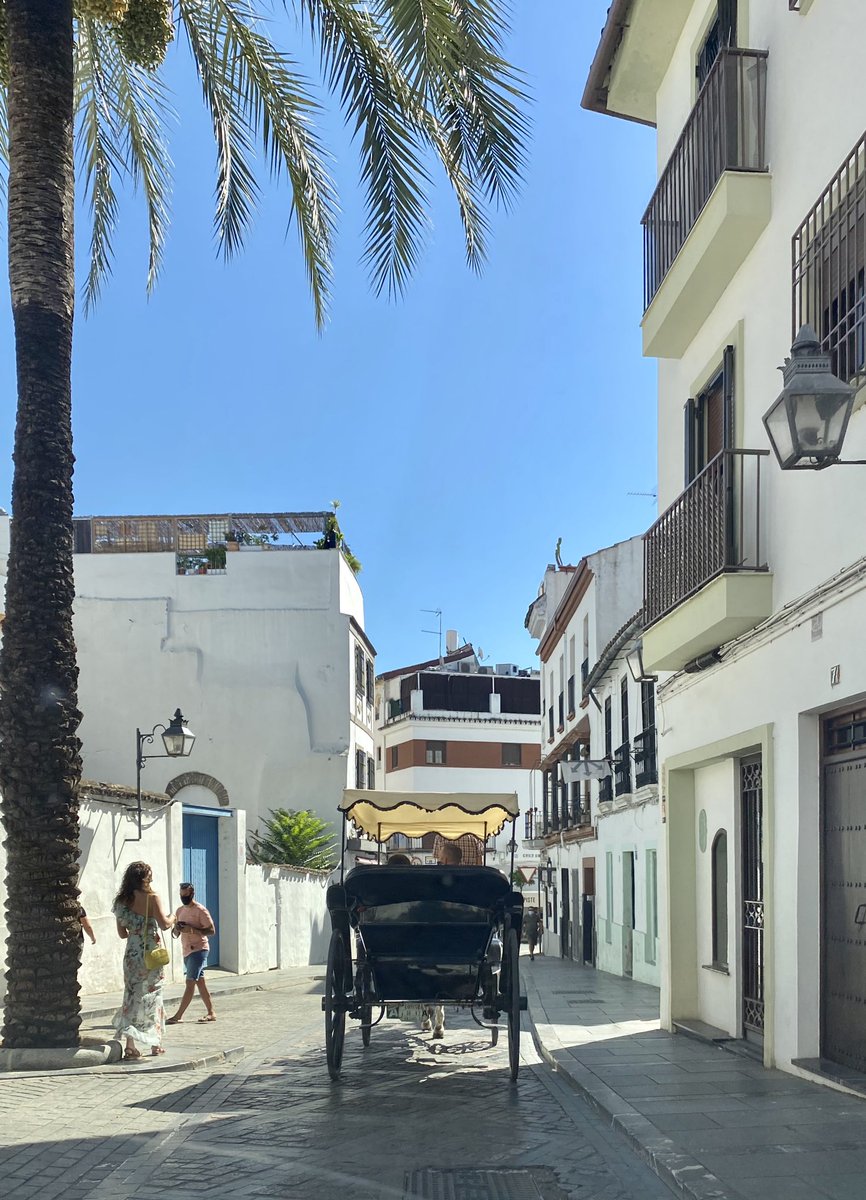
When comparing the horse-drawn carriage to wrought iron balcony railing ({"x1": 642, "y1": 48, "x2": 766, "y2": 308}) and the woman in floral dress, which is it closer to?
the woman in floral dress

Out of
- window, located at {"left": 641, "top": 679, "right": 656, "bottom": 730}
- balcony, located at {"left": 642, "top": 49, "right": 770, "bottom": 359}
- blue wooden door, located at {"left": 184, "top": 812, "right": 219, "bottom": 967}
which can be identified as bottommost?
blue wooden door, located at {"left": 184, "top": 812, "right": 219, "bottom": 967}

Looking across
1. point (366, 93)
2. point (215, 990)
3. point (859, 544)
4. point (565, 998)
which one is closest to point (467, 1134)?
point (859, 544)

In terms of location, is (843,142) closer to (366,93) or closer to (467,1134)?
(366,93)

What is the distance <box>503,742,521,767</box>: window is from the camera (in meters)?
66.5

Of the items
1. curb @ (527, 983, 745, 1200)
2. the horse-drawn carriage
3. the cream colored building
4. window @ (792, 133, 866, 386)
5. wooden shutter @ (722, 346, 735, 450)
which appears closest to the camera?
curb @ (527, 983, 745, 1200)

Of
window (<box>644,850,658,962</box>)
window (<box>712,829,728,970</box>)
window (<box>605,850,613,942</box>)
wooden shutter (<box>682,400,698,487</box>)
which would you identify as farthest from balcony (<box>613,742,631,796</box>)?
wooden shutter (<box>682,400,698,487</box>)

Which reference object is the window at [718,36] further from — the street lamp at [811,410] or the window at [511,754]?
the window at [511,754]

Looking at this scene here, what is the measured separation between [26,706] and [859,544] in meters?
6.79

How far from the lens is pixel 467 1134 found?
7.93 m

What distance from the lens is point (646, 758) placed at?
79.0 ft

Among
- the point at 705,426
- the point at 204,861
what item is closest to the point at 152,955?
the point at 705,426

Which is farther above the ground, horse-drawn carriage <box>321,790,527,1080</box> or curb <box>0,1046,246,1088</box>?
horse-drawn carriage <box>321,790,527,1080</box>

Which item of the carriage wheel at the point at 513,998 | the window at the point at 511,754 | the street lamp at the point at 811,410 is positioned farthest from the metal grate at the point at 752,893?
the window at the point at 511,754

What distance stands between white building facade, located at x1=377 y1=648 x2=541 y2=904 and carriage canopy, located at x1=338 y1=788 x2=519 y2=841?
4646 centimetres
